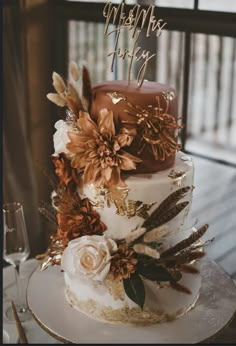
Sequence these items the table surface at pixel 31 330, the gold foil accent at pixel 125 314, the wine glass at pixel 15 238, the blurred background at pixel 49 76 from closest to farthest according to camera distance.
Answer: the gold foil accent at pixel 125 314, the table surface at pixel 31 330, the wine glass at pixel 15 238, the blurred background at pixel 49 76

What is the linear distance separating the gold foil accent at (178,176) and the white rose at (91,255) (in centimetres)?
16

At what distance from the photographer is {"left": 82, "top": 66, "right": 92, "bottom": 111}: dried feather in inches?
36.5

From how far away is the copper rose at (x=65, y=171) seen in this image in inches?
37.6

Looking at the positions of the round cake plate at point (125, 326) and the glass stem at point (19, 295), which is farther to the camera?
the glass stem at point (19, 295)

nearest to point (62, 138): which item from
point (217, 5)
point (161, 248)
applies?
point (161, 248)

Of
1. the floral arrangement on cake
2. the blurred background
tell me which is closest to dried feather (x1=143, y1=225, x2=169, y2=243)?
the floral arrangement on cake

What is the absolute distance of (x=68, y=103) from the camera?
946 millimetres

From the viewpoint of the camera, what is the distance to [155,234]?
36.2 inches

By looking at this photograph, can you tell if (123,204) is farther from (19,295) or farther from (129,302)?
(19,295)

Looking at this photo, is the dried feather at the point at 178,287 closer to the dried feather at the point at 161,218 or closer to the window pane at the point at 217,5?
the dried feather at the point at 161,218

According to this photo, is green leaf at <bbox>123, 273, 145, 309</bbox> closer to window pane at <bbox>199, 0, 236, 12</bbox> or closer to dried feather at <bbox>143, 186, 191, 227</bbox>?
dried feather at <bbox>143, 186, 191, 227</bbox>

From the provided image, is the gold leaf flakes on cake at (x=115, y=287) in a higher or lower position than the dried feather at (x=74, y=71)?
lower

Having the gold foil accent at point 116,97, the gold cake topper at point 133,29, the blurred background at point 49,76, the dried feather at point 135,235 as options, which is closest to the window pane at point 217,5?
the blurred background at point 49,76

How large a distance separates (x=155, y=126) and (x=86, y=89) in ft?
0.48
